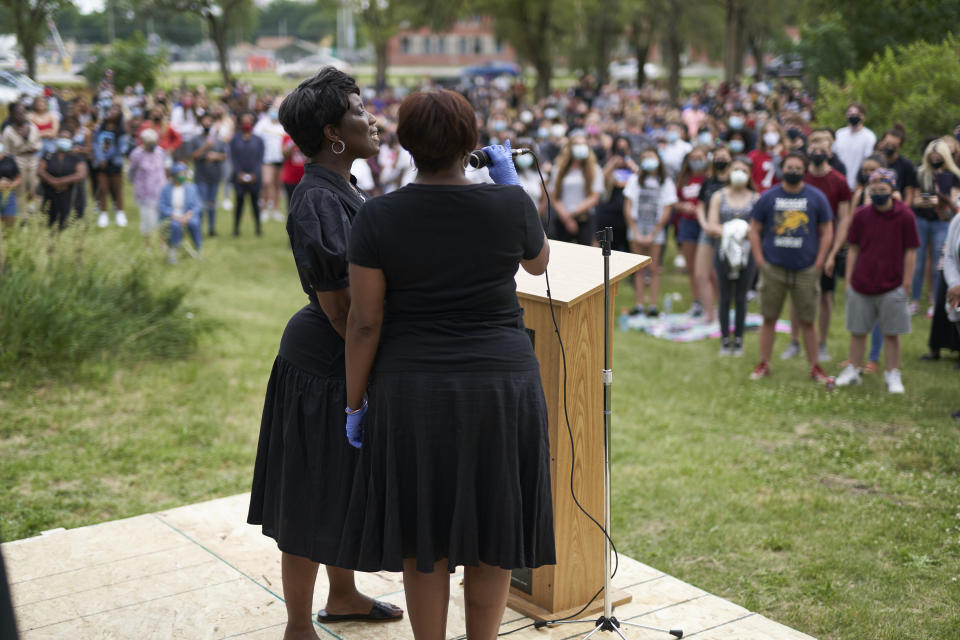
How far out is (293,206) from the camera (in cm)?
331

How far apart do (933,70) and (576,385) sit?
11.4m

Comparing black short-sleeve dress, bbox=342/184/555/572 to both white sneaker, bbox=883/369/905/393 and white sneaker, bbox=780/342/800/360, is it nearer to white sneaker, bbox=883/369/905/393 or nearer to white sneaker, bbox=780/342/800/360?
white sneaker, bbox=883/369/905/393

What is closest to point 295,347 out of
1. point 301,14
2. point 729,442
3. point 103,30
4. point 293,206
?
point 293,206

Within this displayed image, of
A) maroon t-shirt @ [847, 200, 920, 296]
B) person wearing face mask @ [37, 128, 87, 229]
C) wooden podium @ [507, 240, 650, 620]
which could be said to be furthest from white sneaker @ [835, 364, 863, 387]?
person wearing face mask @ [37, 128, 87, 229]

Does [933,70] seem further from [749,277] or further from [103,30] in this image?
[103,30]

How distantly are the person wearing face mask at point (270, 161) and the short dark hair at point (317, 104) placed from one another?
44.8 ft

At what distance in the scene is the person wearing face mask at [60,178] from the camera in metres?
13.2

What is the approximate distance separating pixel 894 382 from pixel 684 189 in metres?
3.39

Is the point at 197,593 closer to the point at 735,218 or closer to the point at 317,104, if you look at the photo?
the point at 317,104

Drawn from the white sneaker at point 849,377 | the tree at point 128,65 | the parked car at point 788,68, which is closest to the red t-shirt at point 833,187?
the white sneaker at point 849,377

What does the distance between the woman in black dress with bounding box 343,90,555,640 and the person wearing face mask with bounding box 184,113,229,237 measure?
45.5 ft

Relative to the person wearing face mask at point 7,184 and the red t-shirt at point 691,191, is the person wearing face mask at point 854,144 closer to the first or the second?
the red t-shirt at point 691,191

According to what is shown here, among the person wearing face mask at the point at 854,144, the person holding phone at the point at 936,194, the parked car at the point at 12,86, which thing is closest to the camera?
the person holding phone at the point at 936,194

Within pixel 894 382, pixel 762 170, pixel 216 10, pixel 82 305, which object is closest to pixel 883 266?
pixel 894 382
